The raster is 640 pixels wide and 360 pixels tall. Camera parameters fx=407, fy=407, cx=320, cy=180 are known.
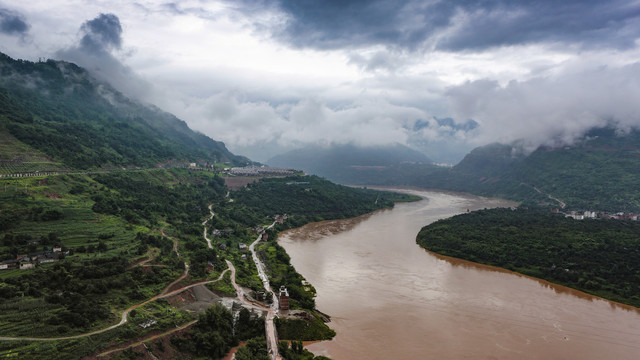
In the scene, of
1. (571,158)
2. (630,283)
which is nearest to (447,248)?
(630,283)

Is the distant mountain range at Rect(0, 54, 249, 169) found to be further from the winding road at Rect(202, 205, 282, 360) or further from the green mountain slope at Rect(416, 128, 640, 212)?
the green mountain slope at Rect(416, 128, 640, 212)

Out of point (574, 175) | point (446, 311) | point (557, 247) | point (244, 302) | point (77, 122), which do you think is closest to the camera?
point (244, 302)

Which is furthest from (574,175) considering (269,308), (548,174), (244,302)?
(244,302)

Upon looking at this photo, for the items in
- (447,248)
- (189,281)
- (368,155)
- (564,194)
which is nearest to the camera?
(189,281)

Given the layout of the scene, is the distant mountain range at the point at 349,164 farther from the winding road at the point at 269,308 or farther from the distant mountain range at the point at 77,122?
the winding road at the point at 269,308

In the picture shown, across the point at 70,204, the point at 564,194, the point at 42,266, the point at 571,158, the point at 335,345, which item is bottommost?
the point at 335,345

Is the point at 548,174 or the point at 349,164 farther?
the point at 349,164

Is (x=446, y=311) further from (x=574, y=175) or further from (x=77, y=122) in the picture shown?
(x=574, y=175)

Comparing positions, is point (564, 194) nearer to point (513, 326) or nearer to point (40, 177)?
point (513, 326)
